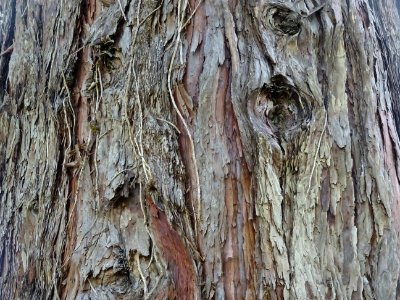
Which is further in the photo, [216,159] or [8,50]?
[8,50]

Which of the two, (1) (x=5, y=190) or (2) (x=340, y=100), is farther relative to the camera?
(1) (x=5, y=190)

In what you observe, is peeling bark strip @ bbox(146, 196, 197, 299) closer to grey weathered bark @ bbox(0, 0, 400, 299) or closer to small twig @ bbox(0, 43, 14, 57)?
grey weathered bark @ bbox(0, 0, 400, 299)

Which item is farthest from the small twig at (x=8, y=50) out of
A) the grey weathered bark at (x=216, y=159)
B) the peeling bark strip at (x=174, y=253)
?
the peeling bark strip at (x=174, y=253)

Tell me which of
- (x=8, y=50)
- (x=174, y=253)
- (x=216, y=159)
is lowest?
(x=174, y=253)

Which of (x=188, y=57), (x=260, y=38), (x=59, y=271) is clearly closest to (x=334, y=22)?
(x=260, y=38)

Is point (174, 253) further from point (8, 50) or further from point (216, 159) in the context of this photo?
point (8, 50)

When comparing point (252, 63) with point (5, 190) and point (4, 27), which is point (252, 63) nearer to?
point (5, 190)

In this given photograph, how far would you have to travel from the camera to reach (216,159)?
51.3 inches

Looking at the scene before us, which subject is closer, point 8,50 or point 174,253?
point 174,253

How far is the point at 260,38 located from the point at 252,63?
7 cm

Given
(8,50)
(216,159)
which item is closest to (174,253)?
(216,159)

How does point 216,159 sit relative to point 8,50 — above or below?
below

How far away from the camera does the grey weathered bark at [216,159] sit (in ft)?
4.12

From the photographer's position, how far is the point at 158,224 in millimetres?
1284
